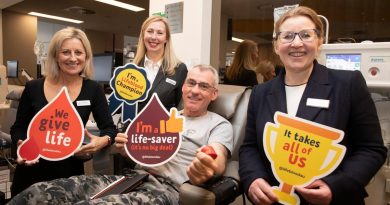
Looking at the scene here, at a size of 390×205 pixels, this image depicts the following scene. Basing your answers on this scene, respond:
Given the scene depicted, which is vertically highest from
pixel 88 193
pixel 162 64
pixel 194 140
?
pixel 162 64

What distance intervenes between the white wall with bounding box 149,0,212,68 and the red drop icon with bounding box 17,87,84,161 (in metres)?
1.27

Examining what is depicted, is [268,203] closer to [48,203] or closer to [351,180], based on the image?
[351,180]

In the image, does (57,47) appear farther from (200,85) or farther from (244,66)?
A: (244,66)

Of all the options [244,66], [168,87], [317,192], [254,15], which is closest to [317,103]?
[317,192]

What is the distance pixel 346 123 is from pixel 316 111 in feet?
0.38

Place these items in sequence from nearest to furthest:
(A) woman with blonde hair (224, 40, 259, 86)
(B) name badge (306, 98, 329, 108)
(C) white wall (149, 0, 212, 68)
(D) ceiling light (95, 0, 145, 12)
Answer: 1. (B) name badge (306, 98, 329, 108)
2. (C) white wall (149, 0, 212, 68)
3. (A) woman with blonde hair (224, 40, 259, 86)
4. (D) ceiling light (95, 0, 145, 12)

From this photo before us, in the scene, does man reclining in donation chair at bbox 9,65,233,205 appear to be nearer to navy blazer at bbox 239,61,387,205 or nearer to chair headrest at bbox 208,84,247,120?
chair headrest at bbox 208,84,247,120

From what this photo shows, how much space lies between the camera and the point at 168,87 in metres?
1.99

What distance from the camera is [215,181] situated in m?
1.42

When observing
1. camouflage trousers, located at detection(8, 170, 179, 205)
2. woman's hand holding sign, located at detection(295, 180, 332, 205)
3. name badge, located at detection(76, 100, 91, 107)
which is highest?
name badge, located at detection(76, 100, 91, 107)

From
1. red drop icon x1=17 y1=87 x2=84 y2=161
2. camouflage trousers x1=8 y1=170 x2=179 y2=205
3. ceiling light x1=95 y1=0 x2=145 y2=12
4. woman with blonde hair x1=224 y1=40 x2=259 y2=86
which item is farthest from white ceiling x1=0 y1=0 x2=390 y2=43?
red drop icon x1=17 y1=87 x2=84 y2=161

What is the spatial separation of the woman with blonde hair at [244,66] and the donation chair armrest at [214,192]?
1548mm

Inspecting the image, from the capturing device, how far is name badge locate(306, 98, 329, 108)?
125 centimetres

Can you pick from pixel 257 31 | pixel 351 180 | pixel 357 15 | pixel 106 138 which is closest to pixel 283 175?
pixel 351 180
